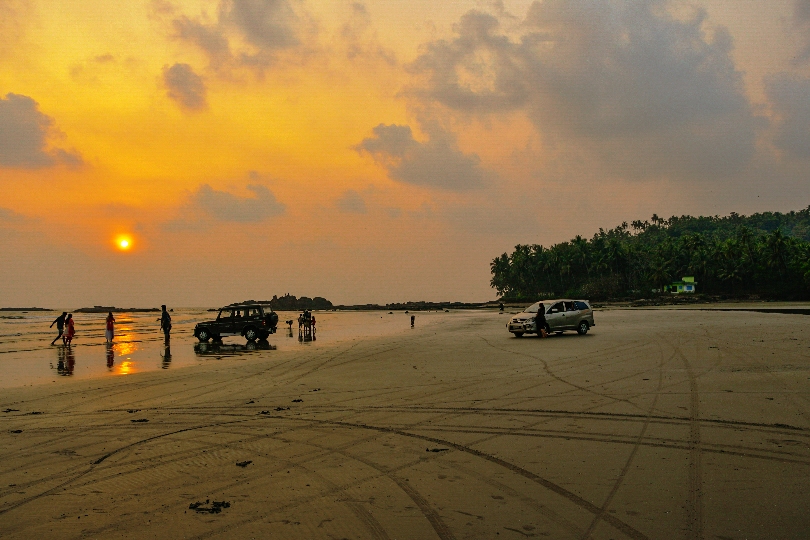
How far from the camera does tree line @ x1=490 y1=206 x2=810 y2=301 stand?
362 feet

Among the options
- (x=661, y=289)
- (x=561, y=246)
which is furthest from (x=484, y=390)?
(x=561, y=246)

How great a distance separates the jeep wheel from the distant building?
113031 mm

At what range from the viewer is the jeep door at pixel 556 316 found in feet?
97.9

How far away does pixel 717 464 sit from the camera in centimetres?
651

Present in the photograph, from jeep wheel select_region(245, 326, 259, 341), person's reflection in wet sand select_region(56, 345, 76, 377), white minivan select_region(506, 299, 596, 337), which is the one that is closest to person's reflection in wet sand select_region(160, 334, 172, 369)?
person's reflection in wet sand select_region(56, 345, 76, 377)

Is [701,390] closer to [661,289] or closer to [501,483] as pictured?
[501,483]

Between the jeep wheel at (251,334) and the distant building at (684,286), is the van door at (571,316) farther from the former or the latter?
the distant building at (684,286)

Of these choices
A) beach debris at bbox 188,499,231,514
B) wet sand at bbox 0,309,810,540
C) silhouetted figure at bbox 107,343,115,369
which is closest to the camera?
wet sand at bbox 0,309,810,540

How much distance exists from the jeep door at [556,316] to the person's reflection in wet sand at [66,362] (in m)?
21.7

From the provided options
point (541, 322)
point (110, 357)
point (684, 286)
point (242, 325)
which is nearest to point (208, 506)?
point (110, 357)

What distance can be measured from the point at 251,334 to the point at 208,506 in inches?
1084

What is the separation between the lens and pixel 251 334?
32094mm

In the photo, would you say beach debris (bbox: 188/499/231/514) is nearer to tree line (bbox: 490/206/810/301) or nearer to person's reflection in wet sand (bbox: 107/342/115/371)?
person's reflection in wet sand (bbox: 107/342/115/371)

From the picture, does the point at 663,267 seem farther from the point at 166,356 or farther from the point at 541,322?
the point at 166,356
